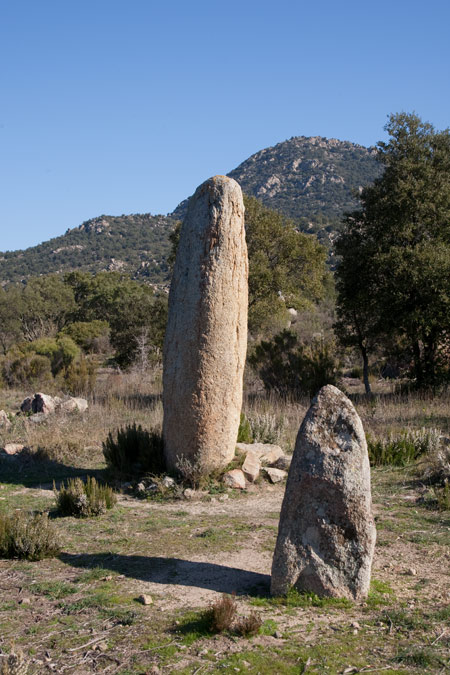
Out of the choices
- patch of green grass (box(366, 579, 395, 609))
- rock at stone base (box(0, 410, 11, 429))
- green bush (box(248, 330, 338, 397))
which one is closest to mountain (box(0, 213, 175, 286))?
green bush (box(248, 330, 338, 397))

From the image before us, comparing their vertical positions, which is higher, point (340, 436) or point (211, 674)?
point (340, 436)

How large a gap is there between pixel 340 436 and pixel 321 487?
0.39 metres

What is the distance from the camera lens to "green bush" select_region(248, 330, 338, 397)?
51.3ft

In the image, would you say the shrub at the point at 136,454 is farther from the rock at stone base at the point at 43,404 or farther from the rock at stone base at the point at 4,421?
the rock at stone base at the point at 43,404

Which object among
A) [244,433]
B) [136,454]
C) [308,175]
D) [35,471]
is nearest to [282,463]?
[244,433]

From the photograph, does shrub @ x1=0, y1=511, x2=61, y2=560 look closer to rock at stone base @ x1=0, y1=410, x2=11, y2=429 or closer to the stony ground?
the stony ground

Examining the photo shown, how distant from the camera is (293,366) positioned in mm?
16422

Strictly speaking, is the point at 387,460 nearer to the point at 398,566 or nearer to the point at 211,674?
the point at 398,566

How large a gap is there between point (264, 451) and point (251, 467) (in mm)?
901

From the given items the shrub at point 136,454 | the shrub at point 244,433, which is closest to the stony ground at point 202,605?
the shrub at point 136,454

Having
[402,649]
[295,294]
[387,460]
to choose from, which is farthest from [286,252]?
[402,649]

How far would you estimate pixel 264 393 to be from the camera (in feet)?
53.2

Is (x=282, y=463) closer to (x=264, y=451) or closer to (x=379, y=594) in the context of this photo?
(x=264, y=451)

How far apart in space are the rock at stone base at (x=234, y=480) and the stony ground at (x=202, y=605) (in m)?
1.03
